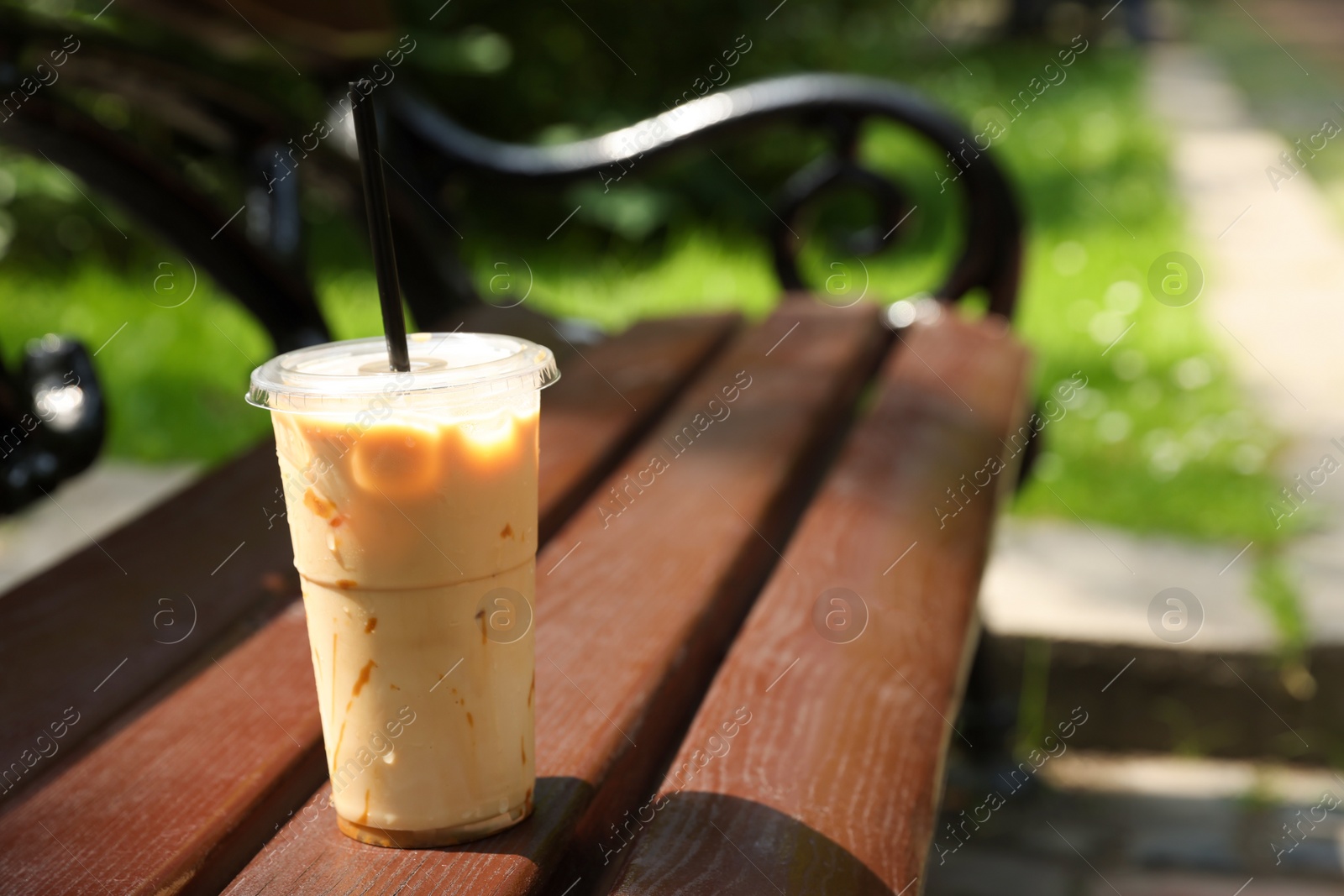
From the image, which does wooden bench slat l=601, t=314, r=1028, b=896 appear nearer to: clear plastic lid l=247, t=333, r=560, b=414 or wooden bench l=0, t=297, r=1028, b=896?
wooden bench l=0, t=297, r=1028, b=896

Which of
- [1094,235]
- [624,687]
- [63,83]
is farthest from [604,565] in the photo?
[1094,235]

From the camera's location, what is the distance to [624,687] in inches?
41.5

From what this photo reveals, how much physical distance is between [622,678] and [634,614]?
0.14 metres

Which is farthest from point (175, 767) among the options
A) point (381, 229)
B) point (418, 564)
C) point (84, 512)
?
point (84, 512)

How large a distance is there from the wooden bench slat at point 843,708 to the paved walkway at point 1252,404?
75 cm

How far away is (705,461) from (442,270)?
936mm

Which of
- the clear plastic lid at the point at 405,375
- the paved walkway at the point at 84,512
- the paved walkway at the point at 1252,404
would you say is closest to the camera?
the clear plastic lid at the point at 405,375

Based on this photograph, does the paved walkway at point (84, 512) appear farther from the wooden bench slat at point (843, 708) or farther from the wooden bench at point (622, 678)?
the wooden bench slat at point (843, 708)

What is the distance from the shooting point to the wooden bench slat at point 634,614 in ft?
2.75

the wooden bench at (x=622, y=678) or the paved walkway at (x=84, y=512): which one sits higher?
the wooden bench at (x=622, y=678)

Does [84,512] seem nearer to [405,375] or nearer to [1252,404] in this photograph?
[405,375]

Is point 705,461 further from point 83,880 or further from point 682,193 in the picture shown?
point 682,193

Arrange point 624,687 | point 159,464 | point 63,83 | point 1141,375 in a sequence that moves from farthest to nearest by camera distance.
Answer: point 1141,375 < point 159,464 < point 63,83 < point 624,687

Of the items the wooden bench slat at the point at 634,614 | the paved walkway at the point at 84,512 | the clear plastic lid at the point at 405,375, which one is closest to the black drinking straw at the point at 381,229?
the clear plastic lid at the point at 405,375
